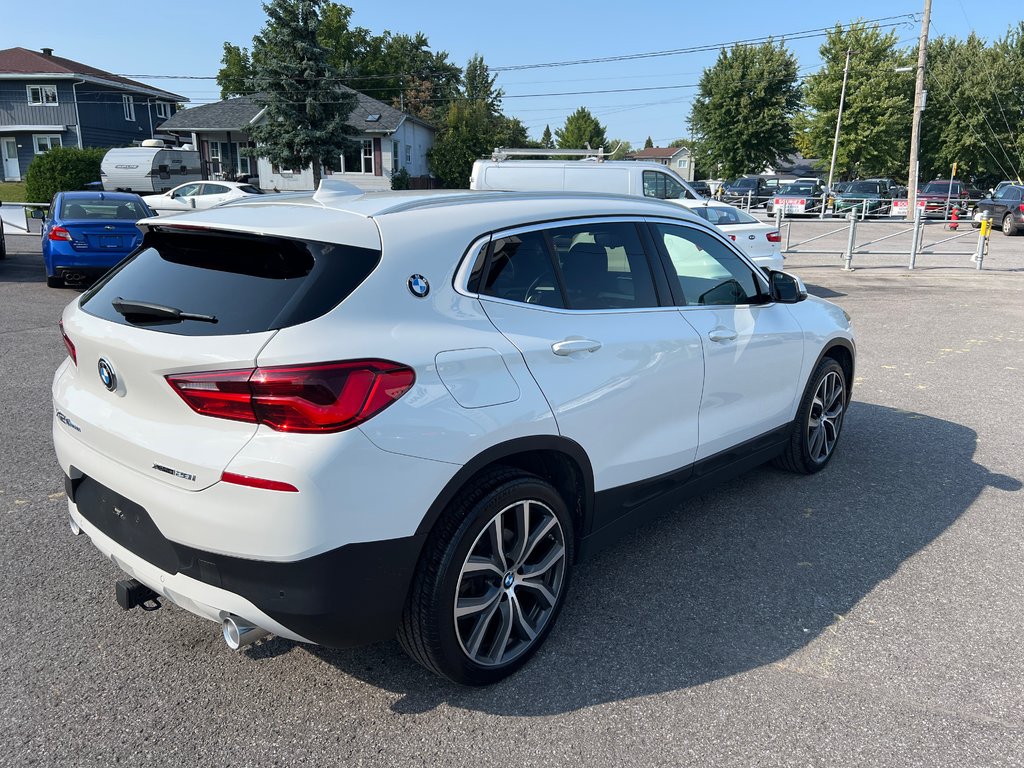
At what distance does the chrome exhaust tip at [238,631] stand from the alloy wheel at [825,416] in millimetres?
3555

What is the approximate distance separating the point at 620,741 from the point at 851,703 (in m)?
0.89

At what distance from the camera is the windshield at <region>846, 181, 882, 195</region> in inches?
1569

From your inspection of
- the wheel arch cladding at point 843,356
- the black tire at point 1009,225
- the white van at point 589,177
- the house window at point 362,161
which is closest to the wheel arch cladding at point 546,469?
the wheel arch cladding at point 843,356

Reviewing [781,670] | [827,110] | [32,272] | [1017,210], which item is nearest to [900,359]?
[781,670]

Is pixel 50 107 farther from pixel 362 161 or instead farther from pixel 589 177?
pixel 589 177

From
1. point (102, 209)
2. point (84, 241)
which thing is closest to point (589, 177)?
point (102, 209)

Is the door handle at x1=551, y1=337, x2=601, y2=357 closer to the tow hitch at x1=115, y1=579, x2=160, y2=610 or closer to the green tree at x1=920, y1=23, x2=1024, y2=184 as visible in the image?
the tow hitch at x1=115, y1=579, x2=160, y2=610

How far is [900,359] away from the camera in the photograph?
8672 mm

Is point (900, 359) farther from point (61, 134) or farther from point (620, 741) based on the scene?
point (61, 134)

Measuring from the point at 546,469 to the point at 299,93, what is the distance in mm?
38558

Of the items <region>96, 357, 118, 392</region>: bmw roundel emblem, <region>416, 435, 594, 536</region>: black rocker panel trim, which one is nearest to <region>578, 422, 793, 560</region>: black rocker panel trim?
<region>416, 435, 594, 536</region>: black rocker panel trim

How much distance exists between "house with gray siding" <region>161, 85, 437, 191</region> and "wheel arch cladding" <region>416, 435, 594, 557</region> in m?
40.6

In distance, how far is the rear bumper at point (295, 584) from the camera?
2.42 metres

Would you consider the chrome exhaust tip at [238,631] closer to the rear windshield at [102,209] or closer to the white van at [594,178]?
Answer: the rear windshield at [102,209]
